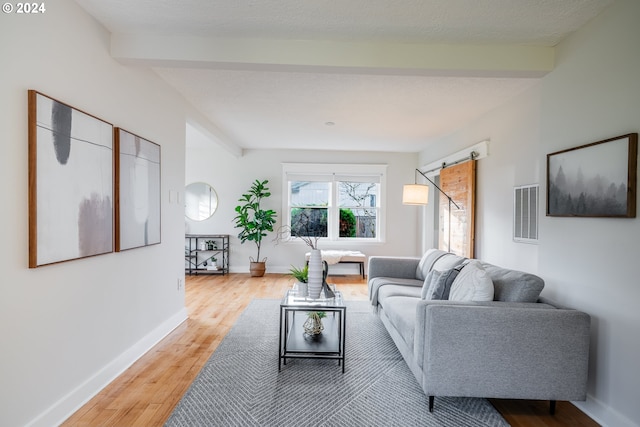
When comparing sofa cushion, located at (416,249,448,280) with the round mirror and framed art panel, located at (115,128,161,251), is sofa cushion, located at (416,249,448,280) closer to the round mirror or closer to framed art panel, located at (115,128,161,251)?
framed art panel, located at (115,128,161,251)

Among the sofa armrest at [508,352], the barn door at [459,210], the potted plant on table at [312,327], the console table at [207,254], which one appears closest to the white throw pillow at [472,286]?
the sofa armrest at [508,352]

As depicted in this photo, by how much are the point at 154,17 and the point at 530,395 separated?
3.20 m

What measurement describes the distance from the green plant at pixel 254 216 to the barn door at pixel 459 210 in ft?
9.98

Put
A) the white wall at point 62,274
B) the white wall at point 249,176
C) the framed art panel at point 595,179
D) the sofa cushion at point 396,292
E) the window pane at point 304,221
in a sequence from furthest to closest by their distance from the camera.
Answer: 1. the window pane at point 304,221
2. the white wall at point 249,176
3. the sofa cushion at point 396,292
4. the framed art panel at point 595,179
5. the white wall at point 62,274

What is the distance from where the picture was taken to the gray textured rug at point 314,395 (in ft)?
6.61

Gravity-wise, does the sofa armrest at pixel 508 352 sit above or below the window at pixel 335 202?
below

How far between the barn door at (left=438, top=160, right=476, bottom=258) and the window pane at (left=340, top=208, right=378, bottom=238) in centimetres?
188

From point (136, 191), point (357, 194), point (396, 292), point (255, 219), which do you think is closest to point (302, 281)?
point (396, 292)

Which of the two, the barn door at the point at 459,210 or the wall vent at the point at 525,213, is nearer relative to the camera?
the wall vent at the point at 525,213

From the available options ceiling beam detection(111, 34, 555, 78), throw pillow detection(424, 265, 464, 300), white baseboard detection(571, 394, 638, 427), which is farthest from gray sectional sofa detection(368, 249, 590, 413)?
ceiling beam detection(111, 34, 555, 78)

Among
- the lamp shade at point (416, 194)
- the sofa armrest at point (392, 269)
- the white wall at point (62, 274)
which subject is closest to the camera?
the white wall at point (62, 274)

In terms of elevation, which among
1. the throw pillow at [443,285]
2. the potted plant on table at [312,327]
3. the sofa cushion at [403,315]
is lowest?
the potted plant on table at [312,327]

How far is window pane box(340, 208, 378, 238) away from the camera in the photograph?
686cm

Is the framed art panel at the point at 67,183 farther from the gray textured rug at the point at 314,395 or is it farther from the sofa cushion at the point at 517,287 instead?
the sofa cushion at the point at 517,287
